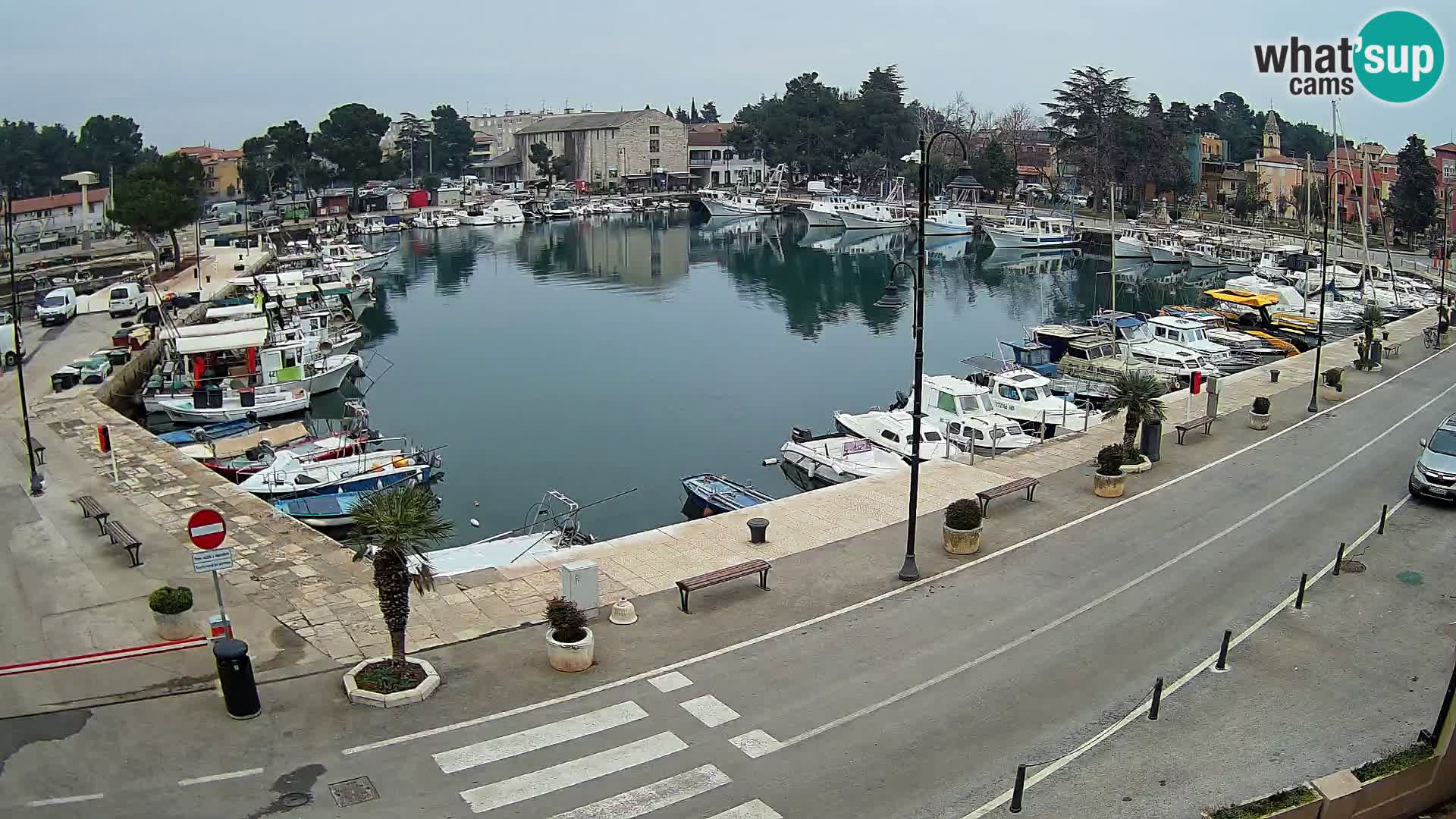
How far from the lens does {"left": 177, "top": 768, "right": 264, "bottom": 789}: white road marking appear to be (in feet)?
41.5

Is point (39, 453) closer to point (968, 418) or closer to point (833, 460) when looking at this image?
point (833, 460)

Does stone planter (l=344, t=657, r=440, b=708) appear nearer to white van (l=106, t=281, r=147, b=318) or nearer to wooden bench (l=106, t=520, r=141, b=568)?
wooden bench (l=106, t=520, r=141, b=568)

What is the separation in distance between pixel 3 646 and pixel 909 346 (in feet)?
163

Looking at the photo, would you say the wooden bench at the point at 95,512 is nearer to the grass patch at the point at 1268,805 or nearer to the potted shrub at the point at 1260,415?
the grass patch at the point at 1268,805

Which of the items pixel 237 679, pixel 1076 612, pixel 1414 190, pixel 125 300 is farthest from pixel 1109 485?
pixel 1414 190

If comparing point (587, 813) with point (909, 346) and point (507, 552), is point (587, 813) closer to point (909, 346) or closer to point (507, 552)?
point (507, 552)

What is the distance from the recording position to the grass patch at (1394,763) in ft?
39.9

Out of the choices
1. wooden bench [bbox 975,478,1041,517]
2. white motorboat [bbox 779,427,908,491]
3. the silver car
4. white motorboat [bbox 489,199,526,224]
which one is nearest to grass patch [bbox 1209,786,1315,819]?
wooden bench [bbox 975,478,1041,517]

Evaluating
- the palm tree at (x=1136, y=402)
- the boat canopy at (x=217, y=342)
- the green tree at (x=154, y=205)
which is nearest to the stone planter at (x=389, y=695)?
the palm tree at (x=1136, y=402)

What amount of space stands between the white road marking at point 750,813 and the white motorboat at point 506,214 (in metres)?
133

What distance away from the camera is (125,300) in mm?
56906

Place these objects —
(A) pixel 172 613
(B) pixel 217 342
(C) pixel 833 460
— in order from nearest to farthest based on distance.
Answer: (A) pixel 172 613, (C) pixel 833 460, (B) pixel 217 342

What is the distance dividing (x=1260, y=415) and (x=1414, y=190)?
63710 millimetres

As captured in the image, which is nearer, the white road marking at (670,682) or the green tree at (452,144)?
the white road marking at (670,682)
